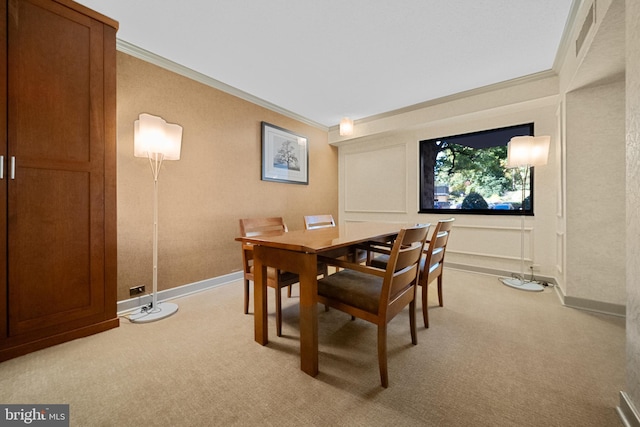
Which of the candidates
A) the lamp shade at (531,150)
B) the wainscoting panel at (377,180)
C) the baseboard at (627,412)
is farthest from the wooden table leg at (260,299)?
the wainscoting panel at (377,180)

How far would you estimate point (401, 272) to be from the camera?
139 cm

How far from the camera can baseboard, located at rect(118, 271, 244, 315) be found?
88.7 inches

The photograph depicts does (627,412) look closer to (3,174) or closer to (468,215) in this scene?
(468,215)

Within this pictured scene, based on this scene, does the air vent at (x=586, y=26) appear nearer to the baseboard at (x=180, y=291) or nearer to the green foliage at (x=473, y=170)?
the green foliage at (x=473, y=170)

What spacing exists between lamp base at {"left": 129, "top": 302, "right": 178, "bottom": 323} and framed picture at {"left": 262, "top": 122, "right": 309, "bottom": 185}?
1929mm

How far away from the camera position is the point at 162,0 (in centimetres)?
180

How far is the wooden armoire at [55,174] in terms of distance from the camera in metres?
1.53

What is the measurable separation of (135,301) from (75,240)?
2.75ft

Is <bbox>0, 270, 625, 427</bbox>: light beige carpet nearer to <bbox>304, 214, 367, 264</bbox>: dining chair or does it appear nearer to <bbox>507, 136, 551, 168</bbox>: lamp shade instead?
<bbox>304, 214, 367, 264</bbox>: dining chair

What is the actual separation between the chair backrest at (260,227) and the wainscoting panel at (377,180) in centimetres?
246

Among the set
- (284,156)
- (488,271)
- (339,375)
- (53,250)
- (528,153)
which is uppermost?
(284,156)

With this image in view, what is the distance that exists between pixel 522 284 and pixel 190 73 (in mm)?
4515

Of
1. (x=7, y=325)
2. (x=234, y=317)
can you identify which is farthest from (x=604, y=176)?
(x=7, y=325)

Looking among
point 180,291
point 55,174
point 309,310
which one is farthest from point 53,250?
point 309,310
